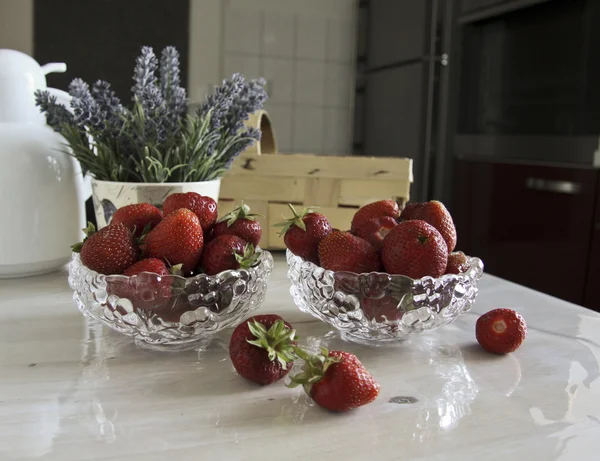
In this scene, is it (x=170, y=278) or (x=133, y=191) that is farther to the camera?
(x=133, y=191)

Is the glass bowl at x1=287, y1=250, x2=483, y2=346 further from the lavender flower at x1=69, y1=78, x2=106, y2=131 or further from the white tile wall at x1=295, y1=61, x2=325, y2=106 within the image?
the white tile wall at x1=295, y1=61, x2=325, y2=106

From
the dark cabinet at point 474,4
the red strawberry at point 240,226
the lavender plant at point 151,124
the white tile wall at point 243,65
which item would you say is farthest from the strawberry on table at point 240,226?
the white tile wall at point 243,65

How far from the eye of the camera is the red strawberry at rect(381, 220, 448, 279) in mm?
484

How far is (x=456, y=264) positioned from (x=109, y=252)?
30cm

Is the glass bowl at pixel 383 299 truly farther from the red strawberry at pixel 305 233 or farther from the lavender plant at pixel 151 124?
the lavender plant at pixel 151 124

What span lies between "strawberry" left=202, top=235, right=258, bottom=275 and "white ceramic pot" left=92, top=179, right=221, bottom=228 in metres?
0.25

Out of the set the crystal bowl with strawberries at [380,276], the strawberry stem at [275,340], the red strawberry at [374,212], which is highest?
the red strawberry at [374,212]

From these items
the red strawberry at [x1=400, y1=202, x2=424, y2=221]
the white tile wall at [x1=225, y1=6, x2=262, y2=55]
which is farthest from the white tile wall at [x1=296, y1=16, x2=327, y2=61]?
the red strawberry at [x1=400, y1=202, x2=424, y2=221]

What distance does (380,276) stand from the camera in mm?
480

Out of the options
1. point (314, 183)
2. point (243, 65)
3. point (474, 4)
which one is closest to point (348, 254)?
point (314, 183)

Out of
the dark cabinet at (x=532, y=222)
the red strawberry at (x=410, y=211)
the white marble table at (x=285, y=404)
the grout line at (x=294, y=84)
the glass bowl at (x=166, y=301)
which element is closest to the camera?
the white marble table at (x=285, y=404)

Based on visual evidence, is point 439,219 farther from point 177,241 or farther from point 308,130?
point 308,130

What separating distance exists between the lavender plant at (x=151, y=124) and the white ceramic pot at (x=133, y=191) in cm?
1

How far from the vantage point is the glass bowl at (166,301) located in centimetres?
47
